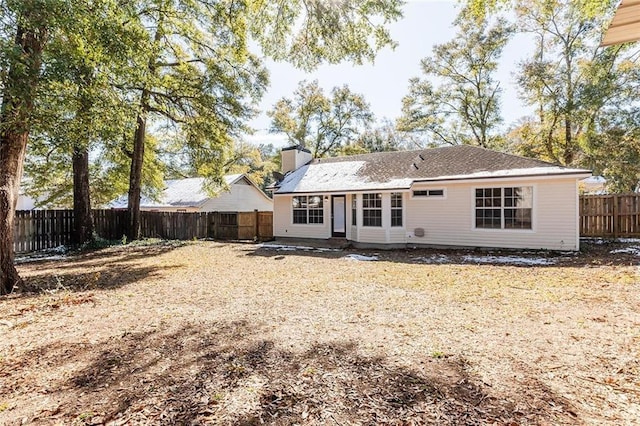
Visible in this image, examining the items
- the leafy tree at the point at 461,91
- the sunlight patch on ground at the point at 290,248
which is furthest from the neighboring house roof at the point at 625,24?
the leafy tree at the point at 461,91

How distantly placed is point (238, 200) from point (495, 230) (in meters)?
20.2

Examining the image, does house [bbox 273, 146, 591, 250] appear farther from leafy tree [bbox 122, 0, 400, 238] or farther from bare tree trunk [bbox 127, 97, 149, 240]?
bare tree trunk [bbox 127, 97, 149, 240]

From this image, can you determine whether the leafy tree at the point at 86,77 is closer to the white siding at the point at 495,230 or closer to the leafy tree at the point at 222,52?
the leafy tree at the point at 222,52

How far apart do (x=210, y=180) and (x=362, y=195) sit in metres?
8.81

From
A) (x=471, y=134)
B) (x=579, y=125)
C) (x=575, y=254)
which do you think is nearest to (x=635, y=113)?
(x=579, y=125)

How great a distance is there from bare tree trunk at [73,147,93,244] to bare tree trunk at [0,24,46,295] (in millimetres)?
7649

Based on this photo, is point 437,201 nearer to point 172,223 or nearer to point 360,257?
point 360,257

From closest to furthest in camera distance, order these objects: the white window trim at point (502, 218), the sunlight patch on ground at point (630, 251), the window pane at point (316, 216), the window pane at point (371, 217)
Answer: the sunlight patch on ground at point (630, 251), the white window trim at point (502, 218), the window pane at point (371, 217), the window pane at point (316, 216)

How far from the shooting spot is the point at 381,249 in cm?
1280

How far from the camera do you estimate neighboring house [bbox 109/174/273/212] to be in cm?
2411

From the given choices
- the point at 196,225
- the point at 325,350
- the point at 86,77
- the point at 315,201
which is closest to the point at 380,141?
the point at 315,201

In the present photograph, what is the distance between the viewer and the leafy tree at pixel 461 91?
70.7 ft

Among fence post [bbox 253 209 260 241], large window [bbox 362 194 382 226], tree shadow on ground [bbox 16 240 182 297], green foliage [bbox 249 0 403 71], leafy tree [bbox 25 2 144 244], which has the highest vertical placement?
green foliage [bbox 249 0 403 71]

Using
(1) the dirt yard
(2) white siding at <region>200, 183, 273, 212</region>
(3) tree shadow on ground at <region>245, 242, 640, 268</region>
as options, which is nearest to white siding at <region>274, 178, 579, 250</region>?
(3) tree shadow on ground at <region>245, 242, 640, 268</region>
